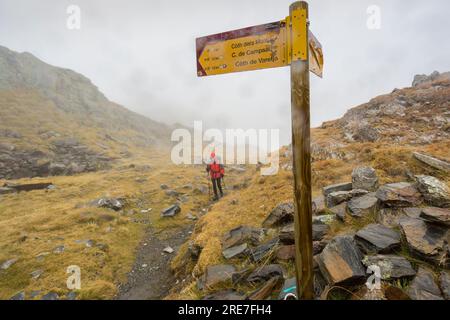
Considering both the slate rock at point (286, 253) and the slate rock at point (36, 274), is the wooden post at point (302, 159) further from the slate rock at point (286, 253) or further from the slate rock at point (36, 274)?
the slate rock at point (36, 274)

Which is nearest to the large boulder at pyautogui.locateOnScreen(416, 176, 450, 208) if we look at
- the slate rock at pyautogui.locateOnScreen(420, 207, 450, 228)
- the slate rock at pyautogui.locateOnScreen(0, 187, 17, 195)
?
the slate rock at pyautogui.locateOnScreen(420, 207, 450, 228)

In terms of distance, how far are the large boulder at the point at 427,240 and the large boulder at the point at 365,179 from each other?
2.52 meters

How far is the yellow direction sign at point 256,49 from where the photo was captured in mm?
3189

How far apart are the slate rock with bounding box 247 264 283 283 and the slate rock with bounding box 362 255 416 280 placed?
1.66m

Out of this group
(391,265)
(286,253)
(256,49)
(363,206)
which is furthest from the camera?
(363,206)

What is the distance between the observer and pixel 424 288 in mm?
3451

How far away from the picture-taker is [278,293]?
436 centimetres

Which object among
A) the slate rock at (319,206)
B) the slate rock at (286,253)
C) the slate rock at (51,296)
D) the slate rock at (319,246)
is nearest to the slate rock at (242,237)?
the slate rock at (286,253)

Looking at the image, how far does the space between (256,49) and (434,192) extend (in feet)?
18.0

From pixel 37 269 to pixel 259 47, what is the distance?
11964mm

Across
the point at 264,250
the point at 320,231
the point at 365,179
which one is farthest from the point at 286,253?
the point at 365,179

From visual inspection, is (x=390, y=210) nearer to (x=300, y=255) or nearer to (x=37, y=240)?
(x=300, y=255)

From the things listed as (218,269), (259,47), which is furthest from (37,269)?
(259,47)

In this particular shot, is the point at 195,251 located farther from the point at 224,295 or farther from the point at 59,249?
the point at 59,249
